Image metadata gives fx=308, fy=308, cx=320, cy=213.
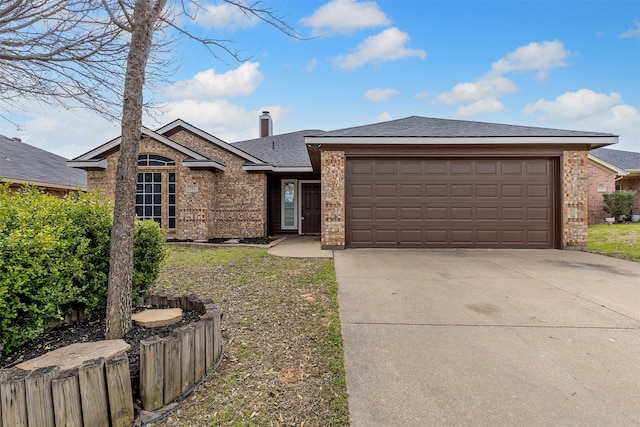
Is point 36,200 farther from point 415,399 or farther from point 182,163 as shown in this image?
point 182,163

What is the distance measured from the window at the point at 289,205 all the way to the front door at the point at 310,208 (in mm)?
351

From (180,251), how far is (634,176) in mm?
24126

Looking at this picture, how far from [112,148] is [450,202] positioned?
11272mm

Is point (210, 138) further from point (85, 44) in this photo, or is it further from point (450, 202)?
point (450, 202)

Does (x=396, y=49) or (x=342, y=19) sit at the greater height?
(x=396, y=49)

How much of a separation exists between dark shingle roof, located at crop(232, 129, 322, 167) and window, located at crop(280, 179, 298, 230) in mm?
1005

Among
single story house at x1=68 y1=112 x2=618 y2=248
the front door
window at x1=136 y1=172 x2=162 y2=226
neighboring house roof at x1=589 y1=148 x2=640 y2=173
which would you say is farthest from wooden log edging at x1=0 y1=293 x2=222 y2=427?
neighboring house roof at x1=589 y1=148 x2=640 y2=173

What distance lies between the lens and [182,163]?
10.5 meters

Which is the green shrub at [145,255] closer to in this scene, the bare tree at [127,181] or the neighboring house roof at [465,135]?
the bare tree at [127,181]

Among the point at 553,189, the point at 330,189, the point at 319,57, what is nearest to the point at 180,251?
the point at 330,189

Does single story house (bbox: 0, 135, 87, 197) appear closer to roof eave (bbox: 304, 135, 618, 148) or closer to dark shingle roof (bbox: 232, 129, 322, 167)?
dark shingle roof (bbox: 232, 129, 322, 167)

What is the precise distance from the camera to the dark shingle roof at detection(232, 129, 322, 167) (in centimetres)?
1289

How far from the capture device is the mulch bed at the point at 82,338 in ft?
7.35

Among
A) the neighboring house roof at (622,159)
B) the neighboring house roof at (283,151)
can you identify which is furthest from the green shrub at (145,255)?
the neighboring house roof at (622,159)
